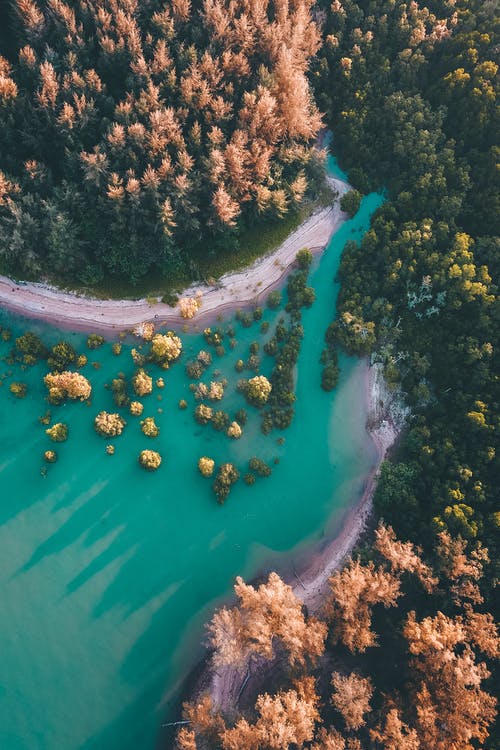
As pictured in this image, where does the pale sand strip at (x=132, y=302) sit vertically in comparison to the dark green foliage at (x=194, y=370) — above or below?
above

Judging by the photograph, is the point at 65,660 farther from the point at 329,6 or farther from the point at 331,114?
the point at 329,6

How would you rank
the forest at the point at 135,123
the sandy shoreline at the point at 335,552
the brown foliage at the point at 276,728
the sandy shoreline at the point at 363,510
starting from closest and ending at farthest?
the brown foliage at the point at 276,728
the sandy shoreline at the point at 335,552
the forest at the point at 135,123
the sandy shoreline at the point at 363,510

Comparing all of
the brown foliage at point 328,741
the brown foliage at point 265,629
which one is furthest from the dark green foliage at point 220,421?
the brown foliage at point 328,741

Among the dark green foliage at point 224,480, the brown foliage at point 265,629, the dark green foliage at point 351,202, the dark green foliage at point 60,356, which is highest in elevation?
the dark green foliage at point 351,202

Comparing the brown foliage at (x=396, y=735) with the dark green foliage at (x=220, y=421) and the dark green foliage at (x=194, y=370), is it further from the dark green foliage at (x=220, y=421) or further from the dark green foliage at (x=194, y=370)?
the dark green foliage at (x=194, y=370)

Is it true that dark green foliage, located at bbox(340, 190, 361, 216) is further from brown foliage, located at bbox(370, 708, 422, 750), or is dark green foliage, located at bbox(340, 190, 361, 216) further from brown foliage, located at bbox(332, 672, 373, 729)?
brown foliage, located at bbox(370, 708, 422, 750)

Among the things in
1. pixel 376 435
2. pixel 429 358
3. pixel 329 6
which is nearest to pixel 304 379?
pixel 376 435

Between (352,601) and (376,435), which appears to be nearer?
(352,601)
